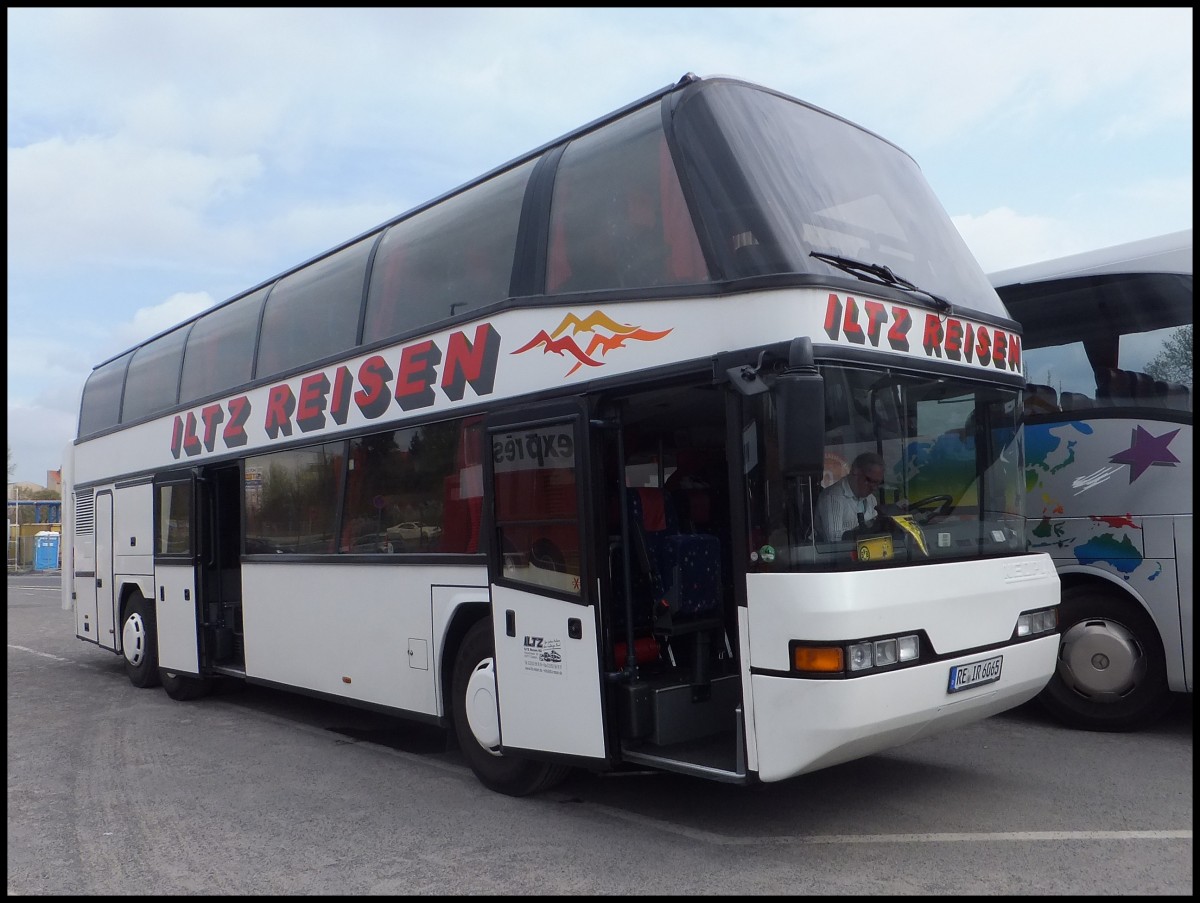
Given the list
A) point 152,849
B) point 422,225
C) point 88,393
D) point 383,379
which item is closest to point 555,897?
point 152,849

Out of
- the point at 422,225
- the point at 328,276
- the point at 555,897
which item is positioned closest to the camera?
the point at 555,897

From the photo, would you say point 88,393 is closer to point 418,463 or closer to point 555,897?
point 418,463

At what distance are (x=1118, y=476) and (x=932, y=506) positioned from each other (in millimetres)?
2882

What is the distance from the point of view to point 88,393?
13.9 m

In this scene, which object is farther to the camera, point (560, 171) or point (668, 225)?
point (560, 171)

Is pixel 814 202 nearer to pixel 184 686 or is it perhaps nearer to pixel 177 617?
pixel 177 617

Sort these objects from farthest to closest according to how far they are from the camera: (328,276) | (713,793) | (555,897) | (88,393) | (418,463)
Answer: (88,393) < (328,276) < (418,463) < (713,793) < (555,897)

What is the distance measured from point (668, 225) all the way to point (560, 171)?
4.04ft

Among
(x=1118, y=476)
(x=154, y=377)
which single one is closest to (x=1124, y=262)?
(x=1118, y=476)

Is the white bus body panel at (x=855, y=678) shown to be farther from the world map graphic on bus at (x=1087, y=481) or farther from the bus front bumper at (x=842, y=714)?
the world map graphic on bus at (x=1087, y=481)

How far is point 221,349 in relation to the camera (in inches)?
406

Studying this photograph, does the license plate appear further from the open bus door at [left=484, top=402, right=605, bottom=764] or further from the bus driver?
the open bus door at [left=484, top=402, right=605, bottom=764]

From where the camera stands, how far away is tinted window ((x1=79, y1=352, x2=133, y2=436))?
12781mm

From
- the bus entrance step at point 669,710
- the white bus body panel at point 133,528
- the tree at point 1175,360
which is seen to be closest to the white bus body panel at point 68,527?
the white bus body panel at point 133,528
